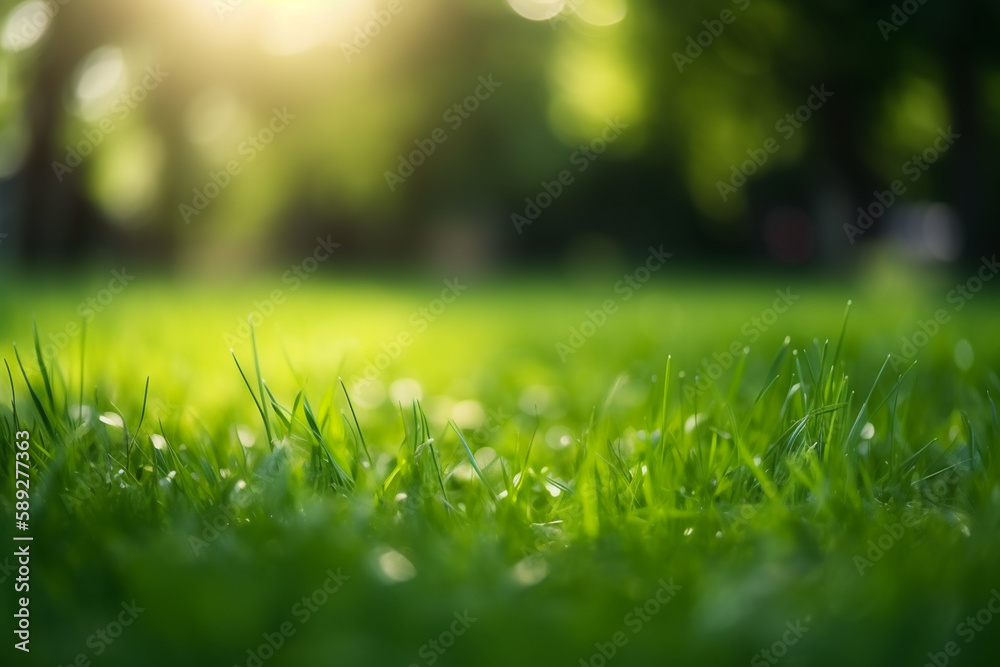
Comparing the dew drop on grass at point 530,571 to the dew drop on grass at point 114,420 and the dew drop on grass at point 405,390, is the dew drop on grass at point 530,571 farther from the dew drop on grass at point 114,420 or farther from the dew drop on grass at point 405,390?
the dew drop on grass at point 405,390

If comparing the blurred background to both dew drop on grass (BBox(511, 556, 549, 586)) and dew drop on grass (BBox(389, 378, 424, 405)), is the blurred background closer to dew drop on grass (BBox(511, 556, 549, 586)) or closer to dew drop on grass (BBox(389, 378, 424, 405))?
dew drop on grass (BBox(389, 378, 424, 405))

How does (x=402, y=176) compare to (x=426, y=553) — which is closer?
(x=426, y=553)

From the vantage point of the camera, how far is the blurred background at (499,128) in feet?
31.9

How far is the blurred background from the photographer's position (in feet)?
31.9

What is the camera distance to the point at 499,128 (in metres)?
19.6

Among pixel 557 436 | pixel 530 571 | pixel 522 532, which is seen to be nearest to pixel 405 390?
pixel 557 436

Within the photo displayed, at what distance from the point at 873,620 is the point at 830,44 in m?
8.74

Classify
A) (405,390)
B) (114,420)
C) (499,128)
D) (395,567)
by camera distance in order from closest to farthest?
(395,567) → (114,420) → (405,390) → (499,128)

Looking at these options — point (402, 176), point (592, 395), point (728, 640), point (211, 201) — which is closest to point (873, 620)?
point (728, 640)

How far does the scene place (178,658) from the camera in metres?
0.99

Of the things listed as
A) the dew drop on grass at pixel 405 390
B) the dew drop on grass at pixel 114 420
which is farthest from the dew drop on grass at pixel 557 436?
the dew drop on grass at pixel 114 420

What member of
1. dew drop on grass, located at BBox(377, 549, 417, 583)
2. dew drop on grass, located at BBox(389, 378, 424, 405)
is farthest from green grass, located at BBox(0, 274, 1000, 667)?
dew drop on grass, located at BBox(389, 378, 424, 405)

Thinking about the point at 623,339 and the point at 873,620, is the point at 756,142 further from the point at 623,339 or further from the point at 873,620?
the point at 873,620

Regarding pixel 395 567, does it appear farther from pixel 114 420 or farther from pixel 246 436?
pixel 246 436
